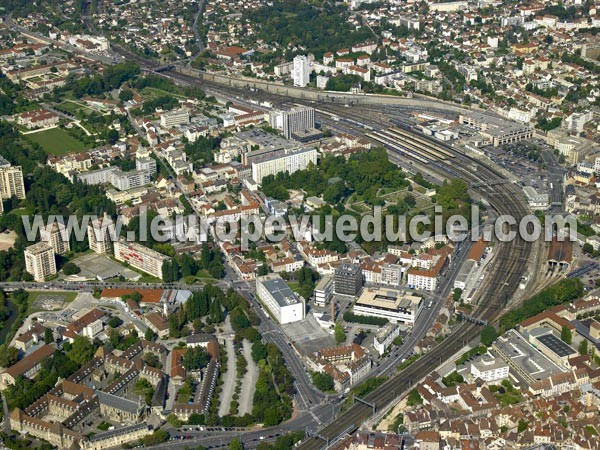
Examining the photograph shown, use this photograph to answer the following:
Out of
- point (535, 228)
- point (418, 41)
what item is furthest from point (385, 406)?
point (418, 41)

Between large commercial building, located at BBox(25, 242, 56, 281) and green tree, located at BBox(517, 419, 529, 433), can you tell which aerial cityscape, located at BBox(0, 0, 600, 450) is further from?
green tree, located at BBox(517, 419, 529, 433)

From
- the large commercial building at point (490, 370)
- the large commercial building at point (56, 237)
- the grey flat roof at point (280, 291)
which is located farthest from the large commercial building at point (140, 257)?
the large commercial building at point (490, 370)

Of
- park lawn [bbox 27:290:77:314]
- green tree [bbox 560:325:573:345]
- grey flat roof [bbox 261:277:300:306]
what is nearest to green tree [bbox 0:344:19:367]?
park lawn [bbox 27:290:77:314]

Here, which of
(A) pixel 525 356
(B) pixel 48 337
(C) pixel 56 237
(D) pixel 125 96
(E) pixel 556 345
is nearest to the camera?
(A) pixel 525 356

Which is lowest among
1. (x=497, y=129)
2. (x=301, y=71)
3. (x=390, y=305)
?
(x=390, y=305)

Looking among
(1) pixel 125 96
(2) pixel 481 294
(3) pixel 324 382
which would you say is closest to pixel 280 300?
(3) pixel 324 382

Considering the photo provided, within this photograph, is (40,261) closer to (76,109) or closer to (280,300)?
(280,300)

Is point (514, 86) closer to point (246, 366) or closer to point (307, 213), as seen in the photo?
point (307, 213)
